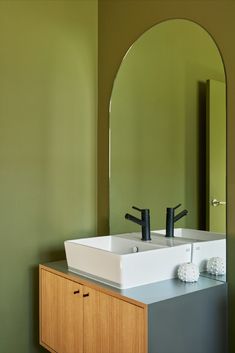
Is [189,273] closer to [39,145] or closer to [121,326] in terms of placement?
[121,326]

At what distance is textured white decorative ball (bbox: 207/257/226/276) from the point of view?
62.0 inches

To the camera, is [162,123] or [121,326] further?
[162,123]

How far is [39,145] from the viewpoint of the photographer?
2.06 meters

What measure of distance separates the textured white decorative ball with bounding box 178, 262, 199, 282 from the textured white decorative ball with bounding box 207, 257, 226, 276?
106 mm

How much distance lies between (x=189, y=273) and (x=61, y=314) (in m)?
0.66

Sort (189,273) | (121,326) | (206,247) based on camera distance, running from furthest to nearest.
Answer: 1. (206,247)
2. (189,273)
3. (121,326)

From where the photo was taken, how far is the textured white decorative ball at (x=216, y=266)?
1575 mm

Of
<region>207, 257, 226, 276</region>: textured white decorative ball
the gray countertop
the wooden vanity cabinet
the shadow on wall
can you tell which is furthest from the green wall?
the wooden vanity cabinet

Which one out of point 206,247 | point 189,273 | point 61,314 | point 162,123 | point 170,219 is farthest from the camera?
point 162,123

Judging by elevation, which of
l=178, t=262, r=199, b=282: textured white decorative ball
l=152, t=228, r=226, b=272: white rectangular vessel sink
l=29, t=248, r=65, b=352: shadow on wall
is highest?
→ l=152, t=228, r=226, b=272: white rectangular vessel sink

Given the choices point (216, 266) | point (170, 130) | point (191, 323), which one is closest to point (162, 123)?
point (170, 130)

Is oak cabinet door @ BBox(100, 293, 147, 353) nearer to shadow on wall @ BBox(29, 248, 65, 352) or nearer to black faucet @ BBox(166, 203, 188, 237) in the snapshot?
black faucet @ BBox(166, 203, 188, 237)

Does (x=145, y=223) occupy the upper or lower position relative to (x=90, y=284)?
upper

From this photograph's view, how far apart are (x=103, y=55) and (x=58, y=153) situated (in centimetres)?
69
